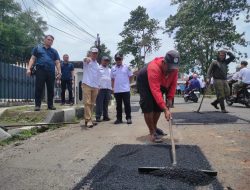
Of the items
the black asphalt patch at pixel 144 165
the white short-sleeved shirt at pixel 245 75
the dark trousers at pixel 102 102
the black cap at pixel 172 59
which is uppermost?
the white short-sleeved shirt at pixel 245 75

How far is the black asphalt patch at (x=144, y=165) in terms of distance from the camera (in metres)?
4.39

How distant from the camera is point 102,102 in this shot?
10781 mm

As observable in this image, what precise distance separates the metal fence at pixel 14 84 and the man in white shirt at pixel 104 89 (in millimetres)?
3462

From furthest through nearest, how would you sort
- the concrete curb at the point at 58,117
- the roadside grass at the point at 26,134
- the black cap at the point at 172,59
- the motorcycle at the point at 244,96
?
1. the motorcycle at the point at 244,96
2. the concrete curb at the point at 58,117
3. the roadside grass at the point at 26,134
4. the black cap at the point at 172,59

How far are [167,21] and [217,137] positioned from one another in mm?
45997

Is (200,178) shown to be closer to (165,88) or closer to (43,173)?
(43,173)

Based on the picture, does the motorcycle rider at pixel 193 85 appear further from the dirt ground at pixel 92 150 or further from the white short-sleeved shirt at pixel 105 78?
the dirt ground at pixel 92 150

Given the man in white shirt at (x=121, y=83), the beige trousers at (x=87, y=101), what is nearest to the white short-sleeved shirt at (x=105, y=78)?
the man in white shirt at (x=121, y=83)

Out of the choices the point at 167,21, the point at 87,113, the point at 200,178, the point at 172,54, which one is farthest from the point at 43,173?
the point at 167,21

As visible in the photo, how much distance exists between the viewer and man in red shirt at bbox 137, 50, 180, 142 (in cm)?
666

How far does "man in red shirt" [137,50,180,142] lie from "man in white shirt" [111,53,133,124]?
2.44m

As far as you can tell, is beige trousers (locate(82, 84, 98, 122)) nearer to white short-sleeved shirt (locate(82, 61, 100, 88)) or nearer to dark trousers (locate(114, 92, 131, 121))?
white short-sleeved shirt (locate(82, 61, 100, 88))

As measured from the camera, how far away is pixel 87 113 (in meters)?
9.24

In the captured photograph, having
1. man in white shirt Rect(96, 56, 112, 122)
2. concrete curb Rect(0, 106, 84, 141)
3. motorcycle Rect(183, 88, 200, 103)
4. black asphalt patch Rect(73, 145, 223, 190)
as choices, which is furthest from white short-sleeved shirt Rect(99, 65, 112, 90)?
motorcycle Rect(183, 88, 200, 103)
